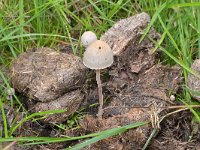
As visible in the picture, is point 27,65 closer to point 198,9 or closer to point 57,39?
point 57,39

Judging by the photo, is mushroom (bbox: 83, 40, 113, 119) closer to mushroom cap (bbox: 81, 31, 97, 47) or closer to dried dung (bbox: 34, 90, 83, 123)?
dried dung (bbox: 34, 90, 83, 123)

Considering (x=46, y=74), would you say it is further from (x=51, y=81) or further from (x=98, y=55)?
(x=98, y=55)

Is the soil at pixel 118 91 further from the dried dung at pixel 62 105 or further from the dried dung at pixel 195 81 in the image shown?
the dried dung at pixel 195 81

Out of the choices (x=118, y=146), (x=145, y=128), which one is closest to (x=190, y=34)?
(x=145, y=128)

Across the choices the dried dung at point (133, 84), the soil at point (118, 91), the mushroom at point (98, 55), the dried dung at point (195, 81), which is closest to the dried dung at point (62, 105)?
the soil at point (118, 91)

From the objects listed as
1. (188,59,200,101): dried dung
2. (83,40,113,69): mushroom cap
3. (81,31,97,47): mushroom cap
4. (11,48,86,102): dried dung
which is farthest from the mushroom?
(188,59,200,101): dried dung

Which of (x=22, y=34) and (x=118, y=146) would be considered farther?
(x=22, y=34)
